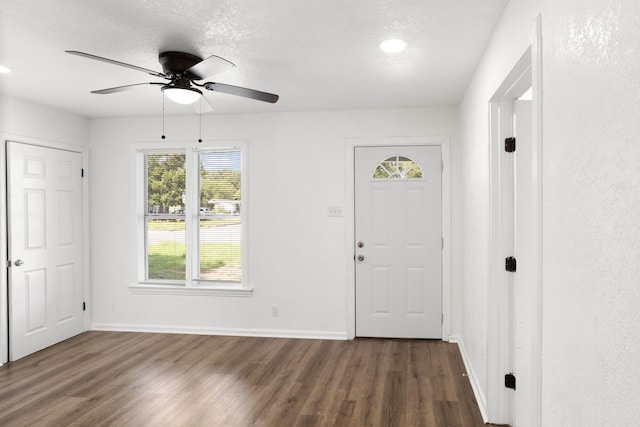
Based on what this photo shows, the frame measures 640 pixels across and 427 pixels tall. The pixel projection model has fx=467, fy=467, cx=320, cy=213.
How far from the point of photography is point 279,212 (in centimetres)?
505

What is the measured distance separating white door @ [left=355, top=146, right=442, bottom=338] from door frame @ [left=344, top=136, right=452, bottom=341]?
0.16 feet

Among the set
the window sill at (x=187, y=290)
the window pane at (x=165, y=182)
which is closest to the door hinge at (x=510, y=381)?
the window sill at (x=187, y=290)

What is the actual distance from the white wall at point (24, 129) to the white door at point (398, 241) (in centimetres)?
309

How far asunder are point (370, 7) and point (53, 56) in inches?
86.0

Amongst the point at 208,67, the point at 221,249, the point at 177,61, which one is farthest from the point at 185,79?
the point at 221,249

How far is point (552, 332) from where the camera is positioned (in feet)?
5.23

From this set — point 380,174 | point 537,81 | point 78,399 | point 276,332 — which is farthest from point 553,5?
point 276,332

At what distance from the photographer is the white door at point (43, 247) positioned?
4.33m

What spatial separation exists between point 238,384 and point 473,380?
181 centimetres

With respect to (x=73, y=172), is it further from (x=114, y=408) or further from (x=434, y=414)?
(x=434, y=414)

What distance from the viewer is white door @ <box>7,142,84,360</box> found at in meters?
4.33

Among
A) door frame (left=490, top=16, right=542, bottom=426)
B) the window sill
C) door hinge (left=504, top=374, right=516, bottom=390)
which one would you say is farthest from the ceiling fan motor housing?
door hinge (left=504, top=374, right=516, bottom=390)

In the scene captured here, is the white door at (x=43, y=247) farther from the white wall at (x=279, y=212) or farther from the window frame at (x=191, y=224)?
the window frame at (x=191, y=224)

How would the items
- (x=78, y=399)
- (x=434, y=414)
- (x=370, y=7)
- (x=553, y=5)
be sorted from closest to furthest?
1. (x=553, y=5)
2. (x=370, y=7)
3. (x=434, y=414)
4. (x=78, y=399)
